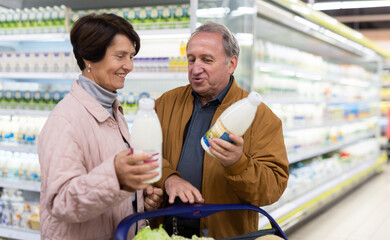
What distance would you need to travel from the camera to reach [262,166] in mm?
1693

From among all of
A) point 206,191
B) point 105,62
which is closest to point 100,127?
point 105,62

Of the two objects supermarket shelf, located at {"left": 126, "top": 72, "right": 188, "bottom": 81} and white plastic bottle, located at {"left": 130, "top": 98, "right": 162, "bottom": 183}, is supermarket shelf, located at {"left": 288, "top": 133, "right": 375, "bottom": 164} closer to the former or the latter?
supermarket shelf, located at {"left": 126, "top": 72, "right": 188, "bottom": 81}

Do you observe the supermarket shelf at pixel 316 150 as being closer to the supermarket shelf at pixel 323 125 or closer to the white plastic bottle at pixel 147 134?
the supermarket shelf at pixel 323 125

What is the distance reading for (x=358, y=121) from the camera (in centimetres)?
795

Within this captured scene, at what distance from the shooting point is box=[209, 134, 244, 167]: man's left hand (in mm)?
1389

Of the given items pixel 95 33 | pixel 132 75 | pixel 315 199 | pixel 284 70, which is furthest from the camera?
pixel 315 199

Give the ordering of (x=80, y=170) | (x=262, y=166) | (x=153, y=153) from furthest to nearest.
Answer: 1. (x=262, y=166)
2. (x=80, y=170)
3. (x=153, y=153)

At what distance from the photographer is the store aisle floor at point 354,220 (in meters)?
4.86

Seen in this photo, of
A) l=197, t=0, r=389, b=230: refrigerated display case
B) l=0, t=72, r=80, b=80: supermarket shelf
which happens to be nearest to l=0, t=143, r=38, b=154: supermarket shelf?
l=0, t=72, r=80, b=80: supermarket shelf

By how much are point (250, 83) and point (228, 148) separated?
2.36 meters

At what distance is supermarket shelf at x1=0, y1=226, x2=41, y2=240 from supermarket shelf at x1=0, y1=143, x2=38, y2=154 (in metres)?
0.81

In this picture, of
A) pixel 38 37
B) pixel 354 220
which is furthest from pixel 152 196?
pixel 354 220

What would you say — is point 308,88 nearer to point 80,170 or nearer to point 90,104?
point 90,104

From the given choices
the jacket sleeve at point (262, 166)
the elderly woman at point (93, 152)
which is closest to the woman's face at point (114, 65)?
the elderly woman at point (93, 152)
